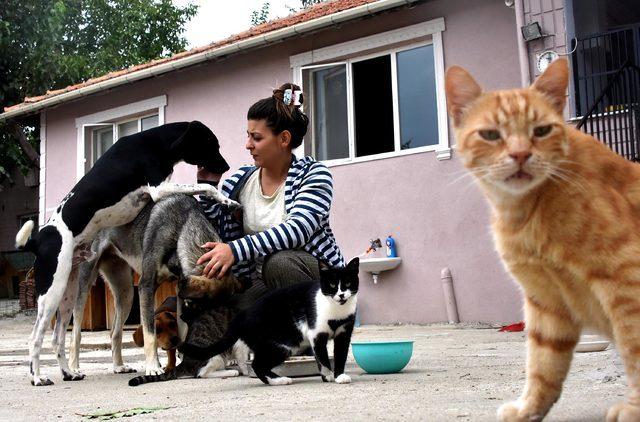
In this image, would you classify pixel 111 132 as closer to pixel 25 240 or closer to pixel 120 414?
pixel 25 240

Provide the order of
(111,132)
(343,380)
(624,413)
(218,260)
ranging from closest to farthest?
(624,413) < (343,380) < (218,260) < (111,132)

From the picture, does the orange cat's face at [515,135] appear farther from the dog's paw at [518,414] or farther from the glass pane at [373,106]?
the glass pane at [373,106]

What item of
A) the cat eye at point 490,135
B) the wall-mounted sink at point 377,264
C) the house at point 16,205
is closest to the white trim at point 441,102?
the wall-mounted sink at point 377,264

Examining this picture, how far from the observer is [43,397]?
11.2ft

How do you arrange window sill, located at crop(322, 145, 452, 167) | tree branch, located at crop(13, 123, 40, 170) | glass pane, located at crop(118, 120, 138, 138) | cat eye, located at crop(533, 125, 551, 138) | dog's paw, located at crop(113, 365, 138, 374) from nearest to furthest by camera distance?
cat eye, located at crop(533, 125, 551, 138) → dog's paw, located at crop(113, 365, 138, 374) → window sill, located at crop(322, 145, 452, 167) → glass pane, located at crop(118, 120, 138, 138) → tree branch, located at crop(13, 123, 40, 170)

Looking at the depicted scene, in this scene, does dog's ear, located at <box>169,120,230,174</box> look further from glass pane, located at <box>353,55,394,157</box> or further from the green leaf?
glass pane, located at <box>353,55,394,157</box>

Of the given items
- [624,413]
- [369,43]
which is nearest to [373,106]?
[369,43]

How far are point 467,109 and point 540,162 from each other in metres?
0.34

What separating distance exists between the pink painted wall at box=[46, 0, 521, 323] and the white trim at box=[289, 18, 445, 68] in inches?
3.7

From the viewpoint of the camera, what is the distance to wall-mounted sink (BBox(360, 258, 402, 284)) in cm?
853

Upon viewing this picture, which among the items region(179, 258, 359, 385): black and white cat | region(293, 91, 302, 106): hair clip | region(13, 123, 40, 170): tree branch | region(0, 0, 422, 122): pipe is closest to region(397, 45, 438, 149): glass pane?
region(0, 0, 422, 122): pipe

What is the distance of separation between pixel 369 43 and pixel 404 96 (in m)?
0.82

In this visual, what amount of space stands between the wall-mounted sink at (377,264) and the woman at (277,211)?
4.16 meters

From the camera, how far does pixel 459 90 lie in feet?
6.98
